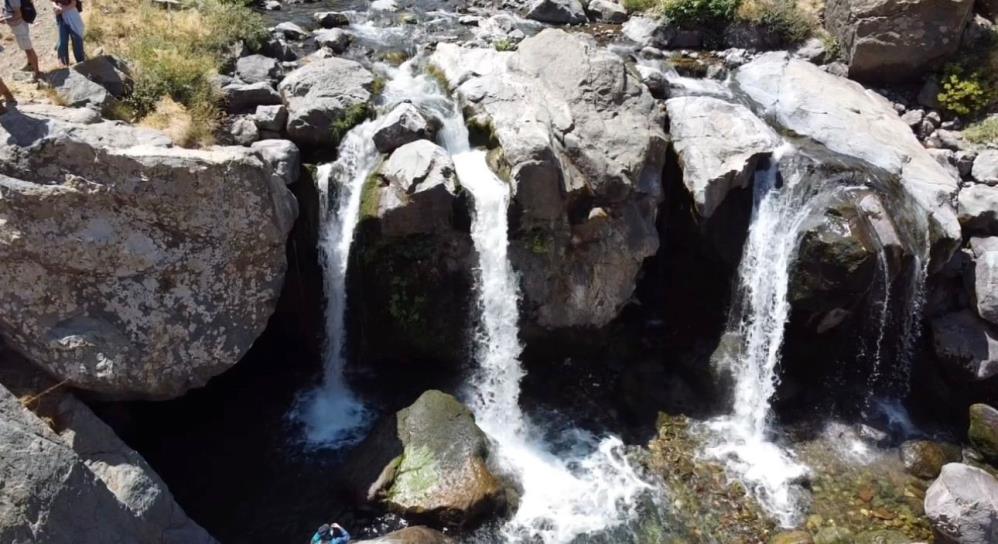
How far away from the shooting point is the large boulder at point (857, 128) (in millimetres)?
13242

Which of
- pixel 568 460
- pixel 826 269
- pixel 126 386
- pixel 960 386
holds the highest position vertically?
pixel 826 269

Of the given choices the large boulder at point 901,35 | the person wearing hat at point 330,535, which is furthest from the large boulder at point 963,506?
the large boulder at point 901,35

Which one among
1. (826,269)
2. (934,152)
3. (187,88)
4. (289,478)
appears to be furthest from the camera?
(934,152)

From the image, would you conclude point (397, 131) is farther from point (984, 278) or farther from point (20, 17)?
point (984, 278)

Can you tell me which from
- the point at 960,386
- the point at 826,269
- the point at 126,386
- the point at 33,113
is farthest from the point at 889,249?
the point at 33,113

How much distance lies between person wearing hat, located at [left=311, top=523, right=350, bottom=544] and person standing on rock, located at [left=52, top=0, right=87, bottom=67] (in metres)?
9.89

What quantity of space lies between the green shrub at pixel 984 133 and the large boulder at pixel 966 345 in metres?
4.41

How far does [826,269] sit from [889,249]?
1215mm

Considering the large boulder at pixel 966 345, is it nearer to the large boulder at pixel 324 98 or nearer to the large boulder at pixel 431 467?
the large boulder at pixel 431 467

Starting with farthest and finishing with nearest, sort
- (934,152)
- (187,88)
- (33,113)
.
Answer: (934,152)
(187,88)
(33,113)

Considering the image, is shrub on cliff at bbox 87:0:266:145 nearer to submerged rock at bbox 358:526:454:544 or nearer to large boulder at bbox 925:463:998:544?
submerged rock at bbox 358:526:454:544

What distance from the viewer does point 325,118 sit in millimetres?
13289

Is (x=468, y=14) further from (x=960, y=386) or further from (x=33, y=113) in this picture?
(x=960, y=386)

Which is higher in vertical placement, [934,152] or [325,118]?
[934,152]
